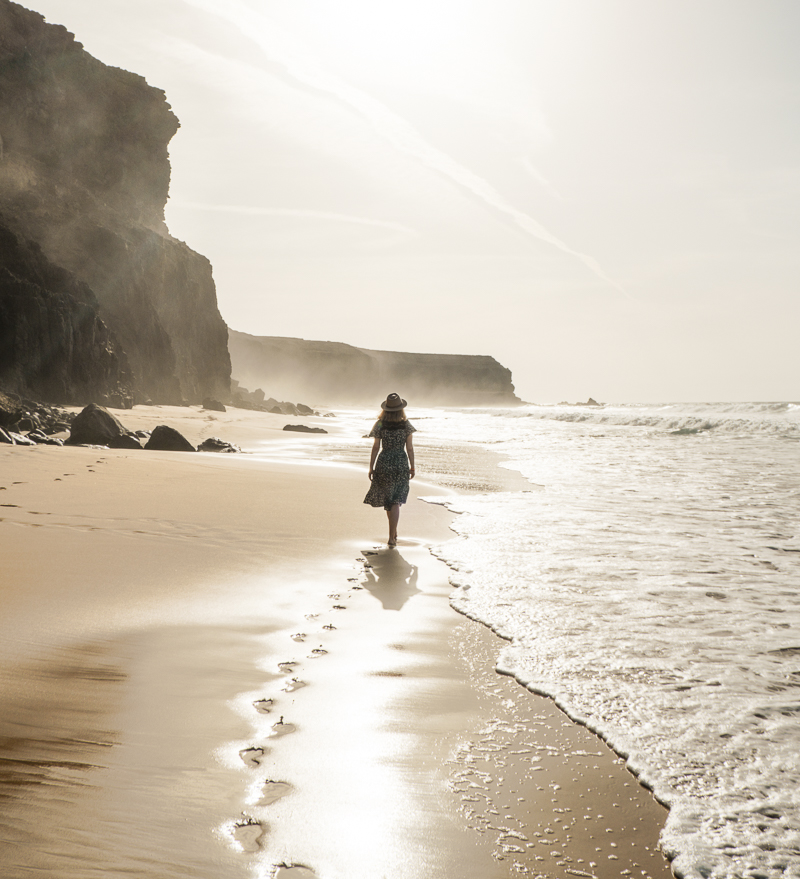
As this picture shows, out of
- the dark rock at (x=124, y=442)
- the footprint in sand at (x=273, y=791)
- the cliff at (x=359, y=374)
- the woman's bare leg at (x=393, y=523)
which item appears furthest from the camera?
the cliff at (x=359, y=374)

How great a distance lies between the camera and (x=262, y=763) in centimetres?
247

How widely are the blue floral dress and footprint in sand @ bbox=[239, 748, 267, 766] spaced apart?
15.1 feet

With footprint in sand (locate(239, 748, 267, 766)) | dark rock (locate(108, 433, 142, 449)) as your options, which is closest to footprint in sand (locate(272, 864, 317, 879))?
footprint in sand (locate(239, 748, 267, 766))

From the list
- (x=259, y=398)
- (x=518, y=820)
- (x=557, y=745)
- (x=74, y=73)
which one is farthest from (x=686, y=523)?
(x=259, y=398)

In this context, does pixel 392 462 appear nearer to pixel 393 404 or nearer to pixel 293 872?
pixel 393 404

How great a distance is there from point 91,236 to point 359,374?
132635 mm

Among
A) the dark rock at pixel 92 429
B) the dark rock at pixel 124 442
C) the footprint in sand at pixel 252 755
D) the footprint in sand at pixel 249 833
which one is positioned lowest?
the footprint in sand at pixel 252 755

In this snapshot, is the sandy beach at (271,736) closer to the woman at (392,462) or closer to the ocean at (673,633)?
the ocean at (673,633)

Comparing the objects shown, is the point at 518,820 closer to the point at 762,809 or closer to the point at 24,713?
the point at 762,809

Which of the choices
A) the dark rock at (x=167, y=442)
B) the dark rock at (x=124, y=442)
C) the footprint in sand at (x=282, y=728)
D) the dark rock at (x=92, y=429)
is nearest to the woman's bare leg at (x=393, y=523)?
the footprint in sand at (x=282, y=728)

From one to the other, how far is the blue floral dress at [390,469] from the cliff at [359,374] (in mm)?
118264

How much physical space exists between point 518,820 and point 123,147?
50.3 meters

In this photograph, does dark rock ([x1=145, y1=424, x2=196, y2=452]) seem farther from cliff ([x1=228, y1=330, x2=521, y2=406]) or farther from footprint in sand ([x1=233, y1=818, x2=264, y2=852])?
cliff ([x1=228, y1=330, x2=521, y2=406])

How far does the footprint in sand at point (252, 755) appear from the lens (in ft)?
8.11
